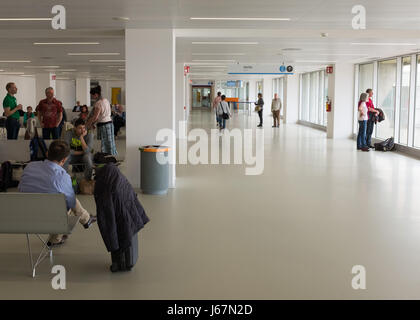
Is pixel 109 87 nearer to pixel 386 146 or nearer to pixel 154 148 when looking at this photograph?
pixel 386 146

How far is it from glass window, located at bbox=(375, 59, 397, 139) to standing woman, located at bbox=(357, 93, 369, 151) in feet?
5.00

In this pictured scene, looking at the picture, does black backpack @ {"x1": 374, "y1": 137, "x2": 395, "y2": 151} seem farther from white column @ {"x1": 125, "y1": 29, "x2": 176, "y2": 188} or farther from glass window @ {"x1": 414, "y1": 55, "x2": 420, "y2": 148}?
white column @ {"x1": 125, "y1": 29, "x2": 176, "y2": 188}

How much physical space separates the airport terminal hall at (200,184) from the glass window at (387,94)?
0.10m

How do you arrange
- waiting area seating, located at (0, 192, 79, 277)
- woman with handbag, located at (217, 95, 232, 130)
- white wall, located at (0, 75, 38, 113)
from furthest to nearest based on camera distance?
white wall, located at (0, 75, 38, 113) < woman with handbag, located at (217, 95, 232, 130) < waiting area seating, located at (0, 192, 79, 277)

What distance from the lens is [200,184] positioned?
1005cm

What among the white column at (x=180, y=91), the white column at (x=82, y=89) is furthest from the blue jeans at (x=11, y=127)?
the white column at (x=82, y=89)

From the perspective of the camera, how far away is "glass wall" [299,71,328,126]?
83.2ft

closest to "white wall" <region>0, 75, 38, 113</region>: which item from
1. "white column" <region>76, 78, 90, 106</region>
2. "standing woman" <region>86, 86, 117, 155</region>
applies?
"white column" <region>76, 78, 90, 106</region>

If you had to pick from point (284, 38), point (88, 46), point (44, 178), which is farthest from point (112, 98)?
point (44, 178)

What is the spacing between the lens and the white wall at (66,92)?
140 ft

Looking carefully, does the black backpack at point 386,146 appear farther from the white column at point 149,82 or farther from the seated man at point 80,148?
the seated man at point 80,148

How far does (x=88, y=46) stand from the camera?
1347 centimetres

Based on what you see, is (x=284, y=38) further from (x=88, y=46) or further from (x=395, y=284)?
(x=395, y=284)

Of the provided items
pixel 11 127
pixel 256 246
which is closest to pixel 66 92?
pixel 11 127
